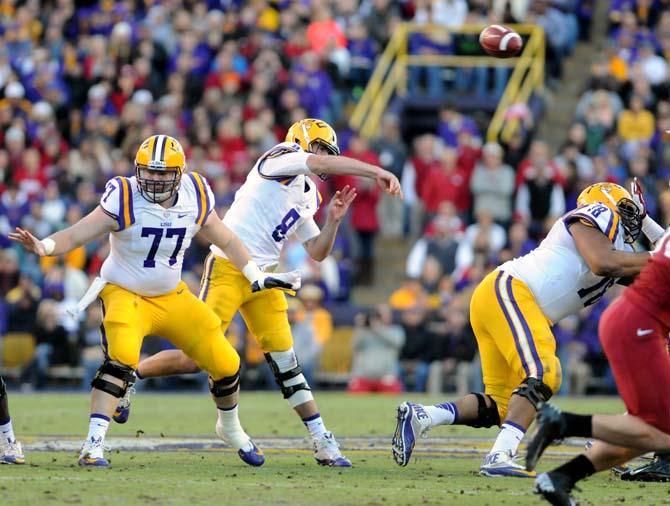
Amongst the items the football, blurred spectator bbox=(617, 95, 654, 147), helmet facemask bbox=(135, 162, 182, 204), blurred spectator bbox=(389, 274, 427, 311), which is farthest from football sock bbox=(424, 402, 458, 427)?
blurred spectator bbox=(617, 95, 654, 147)

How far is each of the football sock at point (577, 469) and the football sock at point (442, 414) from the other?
1.86 meters

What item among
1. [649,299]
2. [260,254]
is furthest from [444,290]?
[649,299]

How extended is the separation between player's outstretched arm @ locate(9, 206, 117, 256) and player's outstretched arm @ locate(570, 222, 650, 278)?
9.14 ft

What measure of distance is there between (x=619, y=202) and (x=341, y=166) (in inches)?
67.4

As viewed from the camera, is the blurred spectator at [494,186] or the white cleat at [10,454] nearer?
the white cleat at [10,454]

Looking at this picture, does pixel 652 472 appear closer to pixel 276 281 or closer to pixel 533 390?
pixel 533 390

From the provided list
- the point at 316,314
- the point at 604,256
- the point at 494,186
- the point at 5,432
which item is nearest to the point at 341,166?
the point at 604,256

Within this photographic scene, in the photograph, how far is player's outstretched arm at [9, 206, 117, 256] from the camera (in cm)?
830

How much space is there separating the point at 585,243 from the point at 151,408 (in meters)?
6.72

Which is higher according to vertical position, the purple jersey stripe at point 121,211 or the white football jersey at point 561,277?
the purple jersey stripe at point 121,211

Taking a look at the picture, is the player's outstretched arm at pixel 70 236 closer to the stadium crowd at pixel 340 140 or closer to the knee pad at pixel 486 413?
the knee pad at pixel 486 413

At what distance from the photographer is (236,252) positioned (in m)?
9.02

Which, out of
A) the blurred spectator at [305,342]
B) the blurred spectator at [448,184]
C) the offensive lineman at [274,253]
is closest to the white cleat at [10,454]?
the offensive lineman at [274,253]

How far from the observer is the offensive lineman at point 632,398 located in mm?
6992
